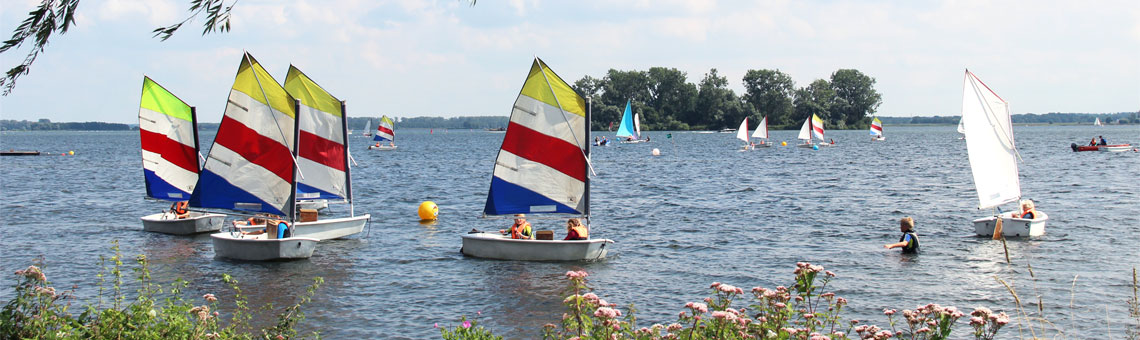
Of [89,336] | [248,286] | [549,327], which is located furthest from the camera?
[248,286]

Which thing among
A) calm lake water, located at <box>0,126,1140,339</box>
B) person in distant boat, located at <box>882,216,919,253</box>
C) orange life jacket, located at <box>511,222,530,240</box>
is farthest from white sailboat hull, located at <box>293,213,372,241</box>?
person in distant boat, located at <box>882,216,919,253</box>

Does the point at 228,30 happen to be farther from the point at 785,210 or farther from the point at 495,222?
the point at 785,210

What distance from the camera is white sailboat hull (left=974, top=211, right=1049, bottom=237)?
85.9 feet

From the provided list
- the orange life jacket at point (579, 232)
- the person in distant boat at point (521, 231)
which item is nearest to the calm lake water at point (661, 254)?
the orange life jacket at point (579, 232)

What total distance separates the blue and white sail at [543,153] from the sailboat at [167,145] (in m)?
11.7

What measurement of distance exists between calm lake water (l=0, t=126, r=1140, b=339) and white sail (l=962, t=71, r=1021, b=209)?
1848mm

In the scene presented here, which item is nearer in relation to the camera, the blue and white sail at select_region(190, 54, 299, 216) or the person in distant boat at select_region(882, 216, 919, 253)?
the person in distant boat at select_region(882, 216, 919, 253)

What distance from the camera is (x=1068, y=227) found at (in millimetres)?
29281

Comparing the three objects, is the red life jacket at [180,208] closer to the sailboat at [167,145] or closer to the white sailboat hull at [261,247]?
the sailboat at [167,145]

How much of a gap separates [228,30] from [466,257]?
672 inches

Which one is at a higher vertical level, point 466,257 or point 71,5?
point 71,5

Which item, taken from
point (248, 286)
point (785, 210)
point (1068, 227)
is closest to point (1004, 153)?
point (1068, 227)

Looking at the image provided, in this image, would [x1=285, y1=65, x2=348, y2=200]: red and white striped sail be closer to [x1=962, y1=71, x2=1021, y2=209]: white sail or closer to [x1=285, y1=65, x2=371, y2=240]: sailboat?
[x1=285, y1=65, x2=371, y2=240]: sailboat

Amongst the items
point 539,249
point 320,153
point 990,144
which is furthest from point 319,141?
point 990,144
